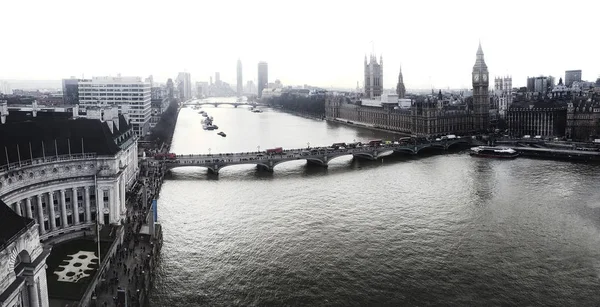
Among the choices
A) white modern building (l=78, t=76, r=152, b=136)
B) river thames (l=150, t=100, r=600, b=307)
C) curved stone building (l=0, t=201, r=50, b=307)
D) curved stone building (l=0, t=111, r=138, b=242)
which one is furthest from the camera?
white modern building (l=78, t=76, r=152, b=136)

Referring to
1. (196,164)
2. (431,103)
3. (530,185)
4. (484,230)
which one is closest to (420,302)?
(484,230)

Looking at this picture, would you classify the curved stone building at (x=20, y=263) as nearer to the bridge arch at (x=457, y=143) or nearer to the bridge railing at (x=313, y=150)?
the bridge railing at (x=313, y=150)

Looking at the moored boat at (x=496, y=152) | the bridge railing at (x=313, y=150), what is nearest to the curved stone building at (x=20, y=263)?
the bridge railing at (x=313, y=150)

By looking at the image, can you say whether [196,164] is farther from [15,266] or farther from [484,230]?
[15,266]

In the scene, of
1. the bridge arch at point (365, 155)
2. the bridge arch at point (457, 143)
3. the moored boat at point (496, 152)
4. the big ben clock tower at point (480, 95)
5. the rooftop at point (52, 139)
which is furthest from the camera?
the big ben clock tower at point (480, 95)

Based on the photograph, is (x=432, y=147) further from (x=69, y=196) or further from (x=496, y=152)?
(x=69, y=196)

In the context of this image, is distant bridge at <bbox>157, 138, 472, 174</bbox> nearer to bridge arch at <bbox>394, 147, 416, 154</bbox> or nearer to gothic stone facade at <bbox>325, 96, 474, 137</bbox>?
bridge arch at <bbox>394, 147, 416, 154</bbox>

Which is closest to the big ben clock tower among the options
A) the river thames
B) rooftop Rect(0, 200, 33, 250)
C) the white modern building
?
the river thames
